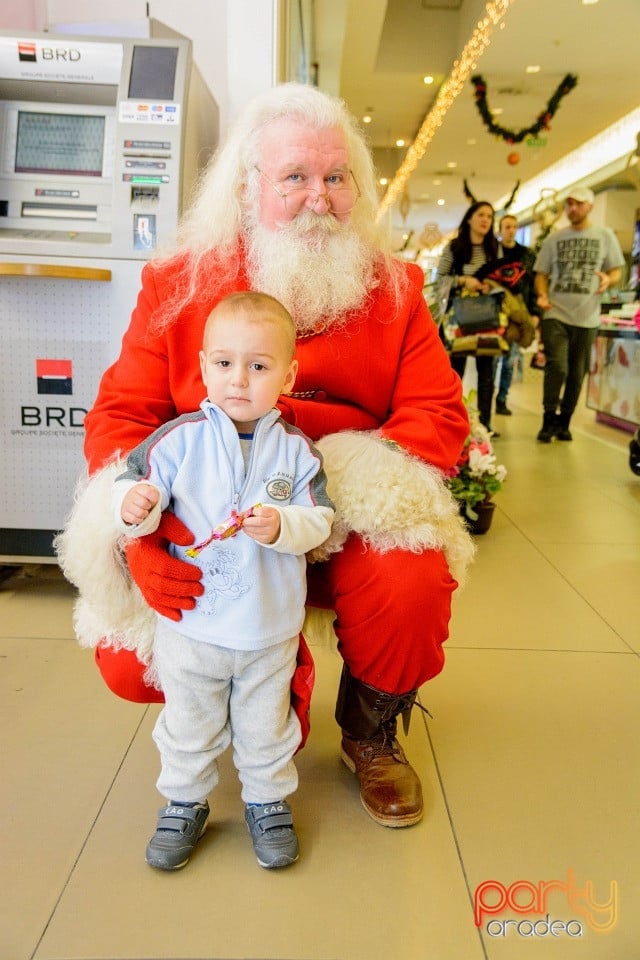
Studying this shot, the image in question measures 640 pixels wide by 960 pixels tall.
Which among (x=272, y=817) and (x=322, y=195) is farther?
(x=322, y=195)

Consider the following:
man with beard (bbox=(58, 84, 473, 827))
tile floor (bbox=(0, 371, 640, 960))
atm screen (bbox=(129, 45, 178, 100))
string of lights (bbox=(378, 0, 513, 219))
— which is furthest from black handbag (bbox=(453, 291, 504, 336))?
man with beard (bbox=(58, 84, 473, 827))

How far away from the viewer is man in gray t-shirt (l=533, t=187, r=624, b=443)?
5168 mm

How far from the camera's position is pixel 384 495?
4.41 feet

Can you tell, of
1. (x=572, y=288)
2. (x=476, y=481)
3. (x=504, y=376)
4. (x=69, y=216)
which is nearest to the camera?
(x=69, y=216)

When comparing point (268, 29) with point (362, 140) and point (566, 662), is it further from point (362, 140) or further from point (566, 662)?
point (566, 662)

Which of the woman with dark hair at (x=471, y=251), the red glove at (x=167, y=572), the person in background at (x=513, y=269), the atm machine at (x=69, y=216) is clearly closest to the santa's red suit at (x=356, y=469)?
the red glove at (x=167, y=572)

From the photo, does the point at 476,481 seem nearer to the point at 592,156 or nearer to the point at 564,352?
the point at 564,352

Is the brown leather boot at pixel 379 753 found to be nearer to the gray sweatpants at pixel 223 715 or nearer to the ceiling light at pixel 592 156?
the gray sweatpants at pixel 223 715

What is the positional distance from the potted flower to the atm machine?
1474mm

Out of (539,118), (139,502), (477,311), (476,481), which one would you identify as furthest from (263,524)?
(539,118)

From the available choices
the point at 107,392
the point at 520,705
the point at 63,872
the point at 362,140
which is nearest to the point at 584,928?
the point at 520,705

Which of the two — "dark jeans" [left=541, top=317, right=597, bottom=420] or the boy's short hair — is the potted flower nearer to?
the boy's short hair

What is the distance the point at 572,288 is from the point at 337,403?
13.6 feet

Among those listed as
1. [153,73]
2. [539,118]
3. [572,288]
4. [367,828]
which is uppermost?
[539,118]
